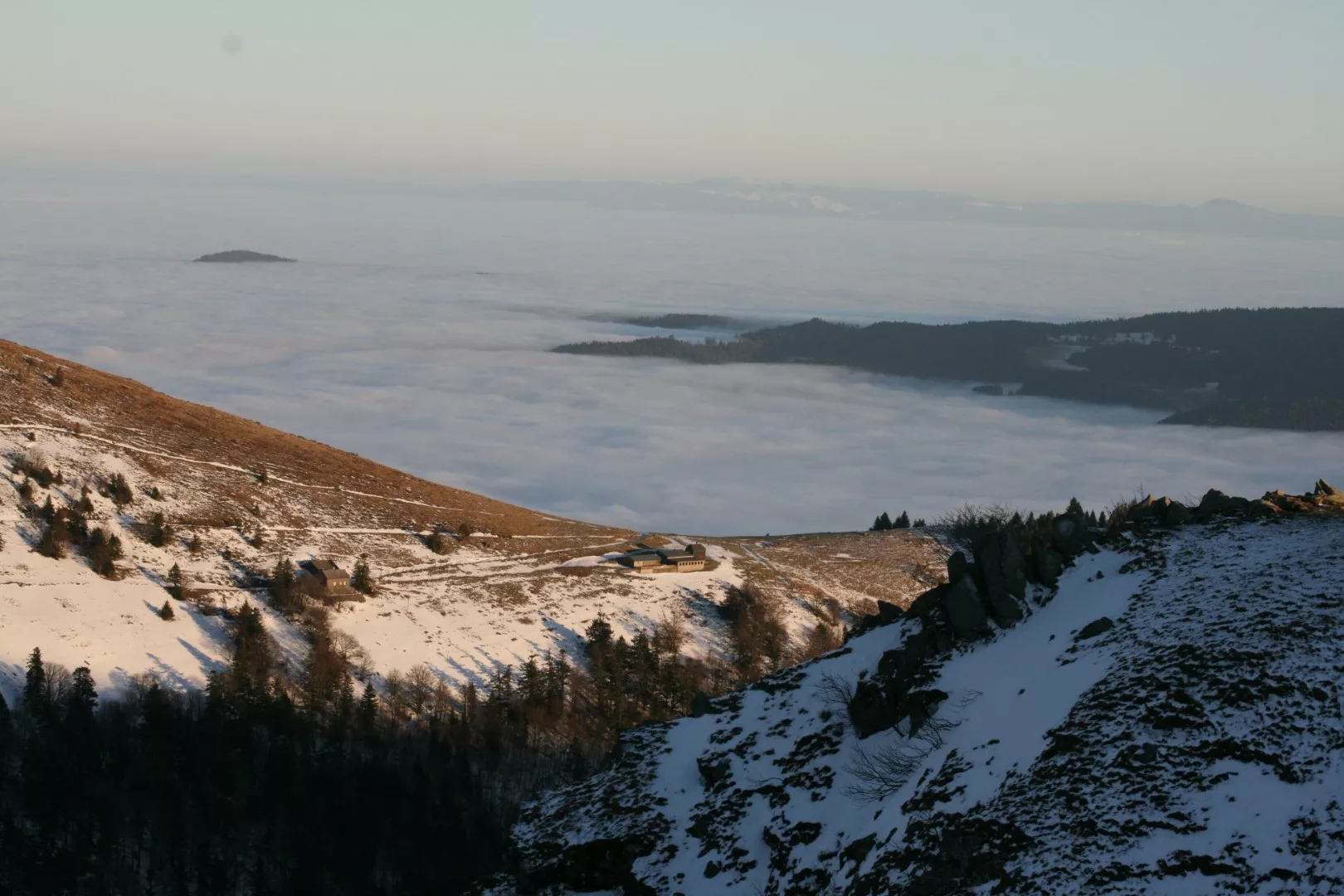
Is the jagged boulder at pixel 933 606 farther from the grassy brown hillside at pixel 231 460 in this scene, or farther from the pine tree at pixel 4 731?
the grassy brown hillside at pixel 231 460

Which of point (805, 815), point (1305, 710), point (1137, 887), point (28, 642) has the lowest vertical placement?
point (28, 642)

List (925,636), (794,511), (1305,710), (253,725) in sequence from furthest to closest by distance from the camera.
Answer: (794,511) < (253,725) < (925,636) < (1305,710)

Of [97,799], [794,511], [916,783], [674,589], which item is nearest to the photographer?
[916,783]

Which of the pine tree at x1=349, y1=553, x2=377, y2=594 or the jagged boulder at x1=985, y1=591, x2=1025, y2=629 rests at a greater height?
the jagged boulder at x1=985, y1=591, x2=1025, y2=629

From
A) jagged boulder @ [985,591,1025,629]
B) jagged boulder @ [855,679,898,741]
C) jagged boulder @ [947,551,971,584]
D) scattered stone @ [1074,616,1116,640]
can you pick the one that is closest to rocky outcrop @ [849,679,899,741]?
jagged boulder @ [855,679,898,741]

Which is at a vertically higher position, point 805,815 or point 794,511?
point 805,815

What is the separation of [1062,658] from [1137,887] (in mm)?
7627

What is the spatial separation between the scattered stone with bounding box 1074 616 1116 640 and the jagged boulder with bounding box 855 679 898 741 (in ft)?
14.6

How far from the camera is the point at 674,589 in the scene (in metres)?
75.8

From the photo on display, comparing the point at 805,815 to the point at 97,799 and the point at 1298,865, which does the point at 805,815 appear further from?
the point at 97,799

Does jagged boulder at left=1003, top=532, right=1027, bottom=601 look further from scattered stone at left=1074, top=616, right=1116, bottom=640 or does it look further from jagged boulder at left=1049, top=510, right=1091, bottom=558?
scattered stone at left=1074, top=616, right=1116, bottom=640

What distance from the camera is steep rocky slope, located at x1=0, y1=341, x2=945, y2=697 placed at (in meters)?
59.5

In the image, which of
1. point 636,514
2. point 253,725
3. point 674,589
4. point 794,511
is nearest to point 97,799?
point 253,725

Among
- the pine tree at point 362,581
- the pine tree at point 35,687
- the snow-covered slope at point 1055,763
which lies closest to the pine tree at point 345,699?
the pine tree at point 362,581
